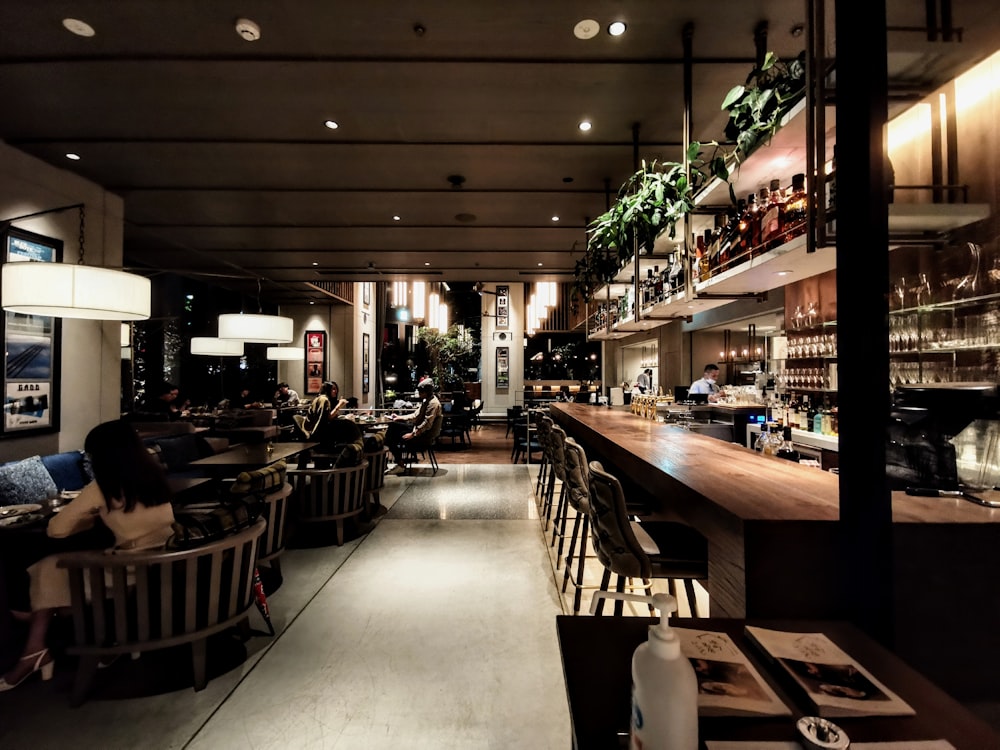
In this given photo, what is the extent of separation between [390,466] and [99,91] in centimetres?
588

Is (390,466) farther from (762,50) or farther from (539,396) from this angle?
(539,396)

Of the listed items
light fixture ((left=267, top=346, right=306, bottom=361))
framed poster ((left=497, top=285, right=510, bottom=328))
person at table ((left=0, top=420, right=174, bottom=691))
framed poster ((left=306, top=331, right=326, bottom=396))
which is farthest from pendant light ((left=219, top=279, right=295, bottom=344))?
framed poster ((left=497, top=285, right=510, bottom=328))

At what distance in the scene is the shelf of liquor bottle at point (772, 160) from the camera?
227 cm

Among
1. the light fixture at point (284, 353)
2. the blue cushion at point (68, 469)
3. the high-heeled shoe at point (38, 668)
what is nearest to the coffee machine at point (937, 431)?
the high-heeled shoe at point (38, 668)

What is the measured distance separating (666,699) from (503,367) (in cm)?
1551

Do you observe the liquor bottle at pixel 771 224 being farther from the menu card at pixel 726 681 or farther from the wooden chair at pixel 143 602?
the wooden chair at pixel 143 602

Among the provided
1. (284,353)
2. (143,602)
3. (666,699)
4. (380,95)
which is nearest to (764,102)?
(380,95)

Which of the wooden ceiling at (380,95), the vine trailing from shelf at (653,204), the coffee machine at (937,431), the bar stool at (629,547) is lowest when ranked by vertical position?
the bar stool at (629,547)

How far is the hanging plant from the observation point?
2217 millimetres

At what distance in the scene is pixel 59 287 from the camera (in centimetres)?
275

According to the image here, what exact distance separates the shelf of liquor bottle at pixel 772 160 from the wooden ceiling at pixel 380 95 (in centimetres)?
37

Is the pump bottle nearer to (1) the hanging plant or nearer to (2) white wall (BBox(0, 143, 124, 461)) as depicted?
(1) the hanging plant

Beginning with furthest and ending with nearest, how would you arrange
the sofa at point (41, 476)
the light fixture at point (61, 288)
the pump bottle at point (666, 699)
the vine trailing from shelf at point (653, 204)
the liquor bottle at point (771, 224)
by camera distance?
1. the sofa at point (41, 476)
2. the vine trailing from shelf at point (653, 204)
3. the light fixture at point (61, 288)
4. the liquor bottle at point (771, 224)
5. the pump bottle at point (666, 699)

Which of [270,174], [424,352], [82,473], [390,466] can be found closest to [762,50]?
[270,174]
